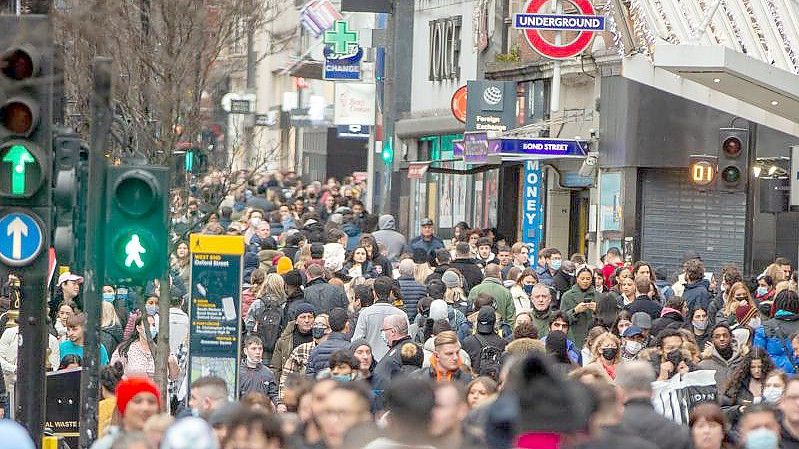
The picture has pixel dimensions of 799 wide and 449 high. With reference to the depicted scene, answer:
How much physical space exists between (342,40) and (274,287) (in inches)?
1170

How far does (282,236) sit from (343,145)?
4287 cm

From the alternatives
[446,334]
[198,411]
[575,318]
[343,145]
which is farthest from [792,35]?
[343,145]

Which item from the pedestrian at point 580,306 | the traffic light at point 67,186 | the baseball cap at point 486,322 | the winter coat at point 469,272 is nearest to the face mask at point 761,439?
the traffic light at point 67,186

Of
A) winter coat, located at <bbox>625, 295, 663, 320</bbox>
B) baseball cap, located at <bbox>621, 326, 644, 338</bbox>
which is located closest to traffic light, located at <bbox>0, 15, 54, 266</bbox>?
baseball cap, located at <bbox>621, 326, 644, 338</bbox>

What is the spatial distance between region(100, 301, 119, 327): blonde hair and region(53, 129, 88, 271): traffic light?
7351 mm

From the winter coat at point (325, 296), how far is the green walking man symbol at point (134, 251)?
28.1ft

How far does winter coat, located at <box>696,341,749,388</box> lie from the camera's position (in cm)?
1520

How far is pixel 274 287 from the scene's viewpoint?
65.2ft

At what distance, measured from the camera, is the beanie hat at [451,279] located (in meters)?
21.1

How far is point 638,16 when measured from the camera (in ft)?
98.3

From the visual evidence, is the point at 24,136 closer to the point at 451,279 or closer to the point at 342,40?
the point at 451,279

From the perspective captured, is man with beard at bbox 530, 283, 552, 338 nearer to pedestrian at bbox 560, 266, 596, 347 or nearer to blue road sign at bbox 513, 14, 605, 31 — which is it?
pedestrian at bbox 560, 266, 596, 347

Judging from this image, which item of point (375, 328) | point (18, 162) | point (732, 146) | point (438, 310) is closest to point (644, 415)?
point (18, 162)

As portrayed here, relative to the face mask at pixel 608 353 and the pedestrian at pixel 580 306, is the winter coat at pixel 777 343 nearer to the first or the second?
the face mask at pixel 608 353
